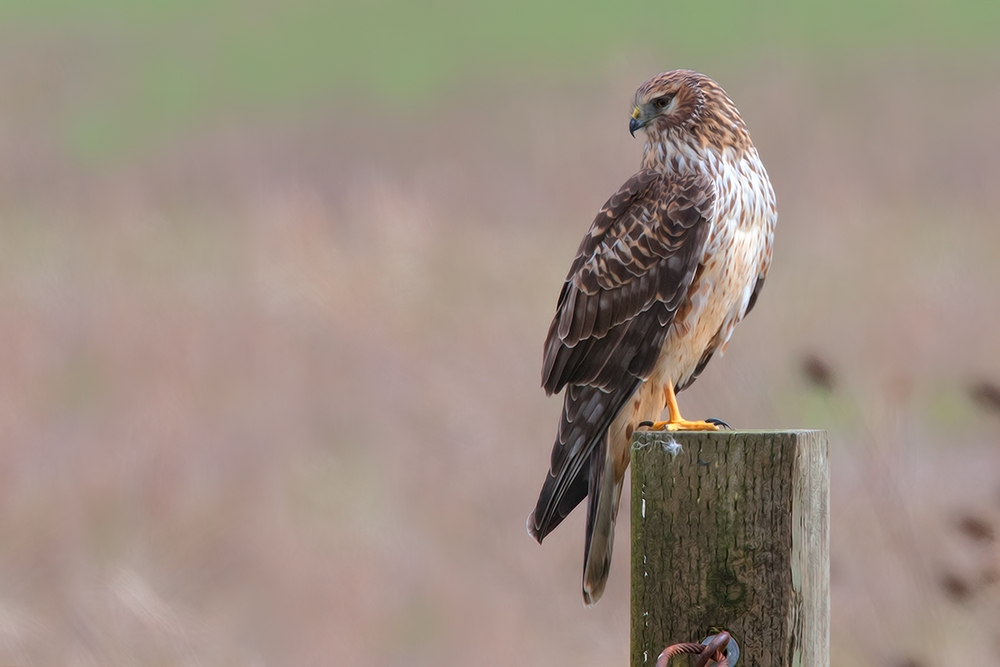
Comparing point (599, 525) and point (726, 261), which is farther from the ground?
point (726, 261)

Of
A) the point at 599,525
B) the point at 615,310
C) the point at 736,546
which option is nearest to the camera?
the point at 736,546

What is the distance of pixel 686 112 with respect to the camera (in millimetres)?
3539

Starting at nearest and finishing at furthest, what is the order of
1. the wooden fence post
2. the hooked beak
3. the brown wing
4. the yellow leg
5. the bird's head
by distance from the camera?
1. the wooden fence post
2. the yellow leg
3. the brown wing
4. the bird's head
5. the hooked beak

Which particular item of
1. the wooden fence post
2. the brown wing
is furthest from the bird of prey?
the wooden fence post

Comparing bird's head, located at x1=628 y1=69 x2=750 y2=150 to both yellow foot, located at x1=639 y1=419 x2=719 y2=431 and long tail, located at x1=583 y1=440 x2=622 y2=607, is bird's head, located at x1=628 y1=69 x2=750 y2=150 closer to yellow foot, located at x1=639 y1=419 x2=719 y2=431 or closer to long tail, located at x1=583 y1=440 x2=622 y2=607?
yellow foot, located at x1=639 y1=419 x2=719 y2=431

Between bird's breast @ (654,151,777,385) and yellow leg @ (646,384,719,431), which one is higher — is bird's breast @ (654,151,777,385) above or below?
above

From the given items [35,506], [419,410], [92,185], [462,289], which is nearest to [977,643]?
[419,410]

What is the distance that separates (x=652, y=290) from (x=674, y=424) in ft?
1.28

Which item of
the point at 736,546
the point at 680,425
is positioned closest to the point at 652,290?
the point at 680,425

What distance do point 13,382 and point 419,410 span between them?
2.12m

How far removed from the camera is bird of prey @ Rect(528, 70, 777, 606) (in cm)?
328

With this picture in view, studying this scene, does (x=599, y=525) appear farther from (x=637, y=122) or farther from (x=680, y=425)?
(x=637, y=122)

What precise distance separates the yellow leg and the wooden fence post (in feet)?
2.11

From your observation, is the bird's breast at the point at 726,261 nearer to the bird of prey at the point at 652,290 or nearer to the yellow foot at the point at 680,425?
the bird of prey at the point at 652,290
